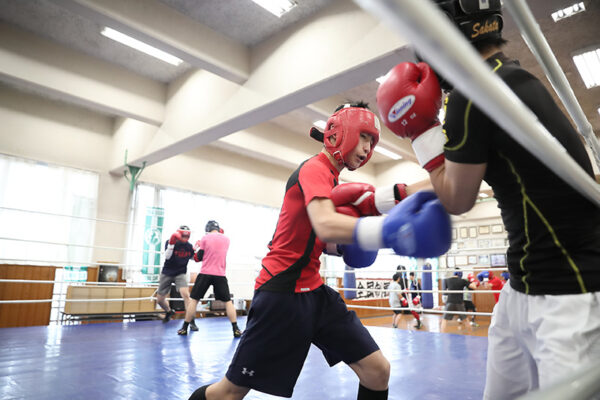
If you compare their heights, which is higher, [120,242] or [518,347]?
[120,242]

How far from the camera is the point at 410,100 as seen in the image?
79 centimetres

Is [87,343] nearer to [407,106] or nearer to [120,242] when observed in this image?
[407,106]

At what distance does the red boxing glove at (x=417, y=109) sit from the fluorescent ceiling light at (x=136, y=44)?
4.57 metres

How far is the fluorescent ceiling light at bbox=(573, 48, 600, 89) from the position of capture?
16.3 ft

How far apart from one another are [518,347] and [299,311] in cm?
62

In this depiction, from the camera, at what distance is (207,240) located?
4.05m

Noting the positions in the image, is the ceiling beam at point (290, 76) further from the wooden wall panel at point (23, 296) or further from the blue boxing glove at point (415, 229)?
the blue boxing glove at point (415, 229)

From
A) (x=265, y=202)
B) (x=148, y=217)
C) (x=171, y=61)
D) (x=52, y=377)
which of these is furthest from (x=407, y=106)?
(x=265, y=202)

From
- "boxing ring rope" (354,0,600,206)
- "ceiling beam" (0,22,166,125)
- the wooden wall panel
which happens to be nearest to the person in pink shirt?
the wooden wall panel

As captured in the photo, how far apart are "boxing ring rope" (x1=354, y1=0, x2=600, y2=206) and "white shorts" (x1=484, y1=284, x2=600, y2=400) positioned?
1.18 ft

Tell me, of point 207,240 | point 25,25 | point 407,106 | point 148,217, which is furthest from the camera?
point 148,217

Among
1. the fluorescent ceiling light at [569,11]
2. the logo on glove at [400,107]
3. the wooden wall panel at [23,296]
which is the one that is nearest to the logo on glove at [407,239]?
the logo on glove at [400,107]

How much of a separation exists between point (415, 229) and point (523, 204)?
0.76 ft


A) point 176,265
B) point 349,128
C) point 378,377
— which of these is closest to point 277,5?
point 176,265
